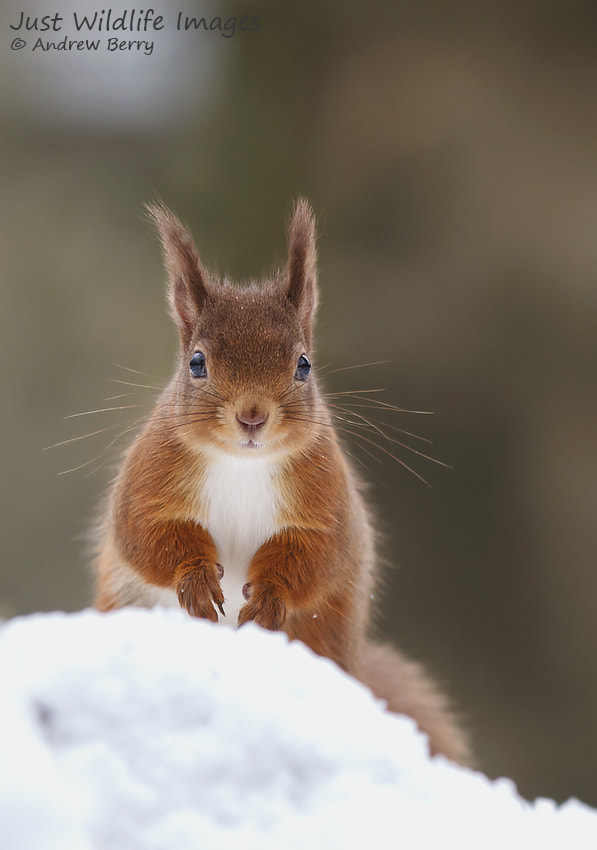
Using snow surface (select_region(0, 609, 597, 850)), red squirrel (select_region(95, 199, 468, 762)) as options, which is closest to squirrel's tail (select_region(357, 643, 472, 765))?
red squirrel (select_region(95, 199, 468, 762))

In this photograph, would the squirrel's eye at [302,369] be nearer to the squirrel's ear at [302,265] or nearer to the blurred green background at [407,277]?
the squirrel's ear at [302,265]

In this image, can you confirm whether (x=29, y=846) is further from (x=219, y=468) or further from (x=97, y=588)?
(x=97, y=588)

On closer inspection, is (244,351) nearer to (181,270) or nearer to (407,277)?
(181,270)

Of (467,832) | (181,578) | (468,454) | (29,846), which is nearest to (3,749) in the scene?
(29,846)

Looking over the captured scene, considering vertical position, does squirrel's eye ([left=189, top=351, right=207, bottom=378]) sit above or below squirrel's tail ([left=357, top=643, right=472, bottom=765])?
above

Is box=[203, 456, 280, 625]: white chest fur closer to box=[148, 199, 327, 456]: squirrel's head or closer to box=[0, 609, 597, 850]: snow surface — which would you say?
box=[148, 199, 327, 456]: squirrel's head

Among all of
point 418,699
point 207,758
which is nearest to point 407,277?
point 418,699

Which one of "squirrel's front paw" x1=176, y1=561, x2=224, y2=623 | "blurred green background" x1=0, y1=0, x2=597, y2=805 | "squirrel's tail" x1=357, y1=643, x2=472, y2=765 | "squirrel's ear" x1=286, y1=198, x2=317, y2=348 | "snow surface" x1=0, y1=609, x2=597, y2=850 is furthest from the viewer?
"blurred green background" x1=0, y1=0, x2=597, y2=805
